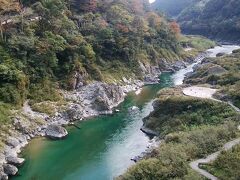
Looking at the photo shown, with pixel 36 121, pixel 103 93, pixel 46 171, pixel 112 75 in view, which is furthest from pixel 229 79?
pixel 46 171

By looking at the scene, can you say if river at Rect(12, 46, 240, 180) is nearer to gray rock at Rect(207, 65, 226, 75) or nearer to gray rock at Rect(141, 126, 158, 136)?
gray rock at Rect(141, 126, 158, 136)

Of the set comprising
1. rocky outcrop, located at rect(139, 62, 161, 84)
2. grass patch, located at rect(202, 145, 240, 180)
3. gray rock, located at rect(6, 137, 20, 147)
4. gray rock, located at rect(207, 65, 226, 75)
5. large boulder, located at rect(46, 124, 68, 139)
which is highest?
grass patch, located at rect(202, 145, 240, 180)

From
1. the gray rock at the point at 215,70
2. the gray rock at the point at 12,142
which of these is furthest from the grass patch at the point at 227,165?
the gray rock at the point at 215,70

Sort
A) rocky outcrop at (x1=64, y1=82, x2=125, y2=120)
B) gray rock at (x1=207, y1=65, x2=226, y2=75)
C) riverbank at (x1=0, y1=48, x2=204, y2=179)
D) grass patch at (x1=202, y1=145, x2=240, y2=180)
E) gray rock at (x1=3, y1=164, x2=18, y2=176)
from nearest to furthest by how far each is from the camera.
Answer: grass patch at (x1=202, y1=145, x2=240, y2=180), gray rock at (x1=3, y1=164, x2=18, y2=176), riverbank at (x1=0, y1=48, x2=204, y2=179), rocky outcrop at (x1=64, y1=82, x2=125, y2=120), gray rock at (x1=207, y1=65, x2=226, y2=75)

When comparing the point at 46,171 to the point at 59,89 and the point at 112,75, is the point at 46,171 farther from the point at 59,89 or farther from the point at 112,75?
the point at 112,75

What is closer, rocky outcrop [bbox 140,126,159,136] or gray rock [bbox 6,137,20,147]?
gray rock [bbox 6,137,20,147]

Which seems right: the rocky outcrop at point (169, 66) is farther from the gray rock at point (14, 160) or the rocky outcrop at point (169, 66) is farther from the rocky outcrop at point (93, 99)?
the gray rock at point (14, 160)

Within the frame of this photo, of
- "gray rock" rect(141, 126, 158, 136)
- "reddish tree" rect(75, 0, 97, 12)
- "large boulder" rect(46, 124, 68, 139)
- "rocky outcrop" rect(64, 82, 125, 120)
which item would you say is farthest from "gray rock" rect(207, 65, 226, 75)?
"large boulder" rect(46, 124, 68, 139)
